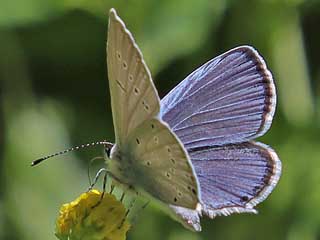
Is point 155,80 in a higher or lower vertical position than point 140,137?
lower

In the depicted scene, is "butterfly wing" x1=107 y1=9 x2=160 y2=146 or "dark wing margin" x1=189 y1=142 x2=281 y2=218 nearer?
"butterfly wing" x1=107 y1=9 x2=160 y2=146

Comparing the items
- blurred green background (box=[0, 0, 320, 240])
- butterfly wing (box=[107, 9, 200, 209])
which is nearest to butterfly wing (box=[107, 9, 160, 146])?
butterfly wing (box=[107, 9, 200, 209])

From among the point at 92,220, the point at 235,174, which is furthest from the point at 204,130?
the point at 92,220

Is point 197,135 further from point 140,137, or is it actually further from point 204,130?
point 140,137

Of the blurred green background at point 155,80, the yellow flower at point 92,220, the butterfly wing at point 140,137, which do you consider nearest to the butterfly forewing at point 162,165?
the butterfly wing at point 140,137

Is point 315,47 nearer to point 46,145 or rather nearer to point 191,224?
point 46,145

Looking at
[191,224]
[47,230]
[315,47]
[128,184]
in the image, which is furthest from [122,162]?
[315,47]

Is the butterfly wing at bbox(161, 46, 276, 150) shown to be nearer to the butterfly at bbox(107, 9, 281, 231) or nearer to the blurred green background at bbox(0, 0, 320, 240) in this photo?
the butterfly at bbox(107, 9, 281, 231)
